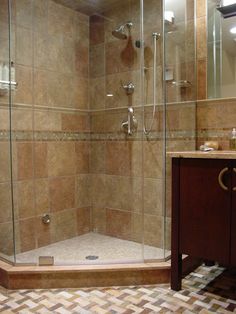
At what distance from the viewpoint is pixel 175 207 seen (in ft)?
6.20

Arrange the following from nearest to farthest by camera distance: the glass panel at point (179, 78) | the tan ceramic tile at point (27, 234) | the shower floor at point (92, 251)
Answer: the shower floor at point (92, 251) → the glass panel at point (179, 78) → the tan ceramic tile at point (27, 234)

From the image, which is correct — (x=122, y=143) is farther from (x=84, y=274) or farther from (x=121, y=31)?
(x=84, y=274)

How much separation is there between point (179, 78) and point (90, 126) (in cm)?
99

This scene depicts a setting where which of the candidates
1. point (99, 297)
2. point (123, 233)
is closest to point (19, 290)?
point (99, 297)

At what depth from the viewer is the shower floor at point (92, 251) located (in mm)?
2119

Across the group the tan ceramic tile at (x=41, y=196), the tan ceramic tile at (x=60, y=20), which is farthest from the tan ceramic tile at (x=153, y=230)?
the tan ceramic tile at (x=60, y=20)

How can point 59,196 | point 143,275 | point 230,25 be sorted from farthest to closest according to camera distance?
1. point 59,196
2. point 230,25
3. point 143,275

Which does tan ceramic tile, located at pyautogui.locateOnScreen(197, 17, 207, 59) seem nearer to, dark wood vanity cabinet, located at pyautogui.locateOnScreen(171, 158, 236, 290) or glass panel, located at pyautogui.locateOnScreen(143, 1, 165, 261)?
glass panel, located at pyautogui.locateOnScreen(143, 1, 165, 261)

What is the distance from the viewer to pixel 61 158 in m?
2.68

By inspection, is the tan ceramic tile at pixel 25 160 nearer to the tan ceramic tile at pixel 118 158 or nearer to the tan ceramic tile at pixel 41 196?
the tan ceramic tile at pixel 41 196

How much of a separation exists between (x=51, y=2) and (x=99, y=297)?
225cm

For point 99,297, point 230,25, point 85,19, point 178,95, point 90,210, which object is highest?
point 85,19

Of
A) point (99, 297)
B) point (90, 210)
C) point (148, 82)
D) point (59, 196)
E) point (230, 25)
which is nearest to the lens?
point (99, 297)

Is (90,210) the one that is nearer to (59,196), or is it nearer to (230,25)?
(59,196)
